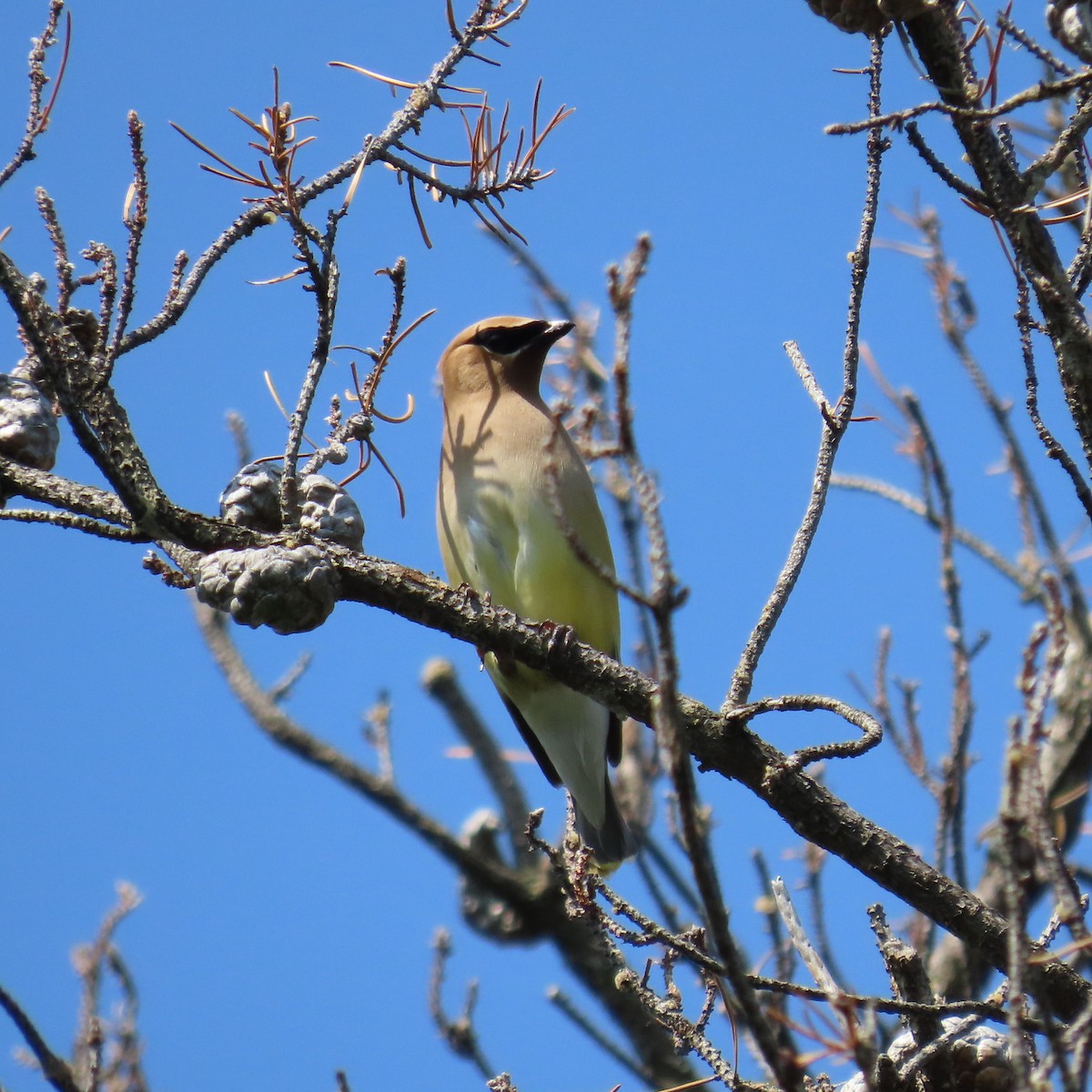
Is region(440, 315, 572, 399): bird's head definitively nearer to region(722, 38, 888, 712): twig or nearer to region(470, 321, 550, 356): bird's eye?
region(470, 321, 550, 356): bird's eye

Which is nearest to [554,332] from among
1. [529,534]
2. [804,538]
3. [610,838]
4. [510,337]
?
[510,337]

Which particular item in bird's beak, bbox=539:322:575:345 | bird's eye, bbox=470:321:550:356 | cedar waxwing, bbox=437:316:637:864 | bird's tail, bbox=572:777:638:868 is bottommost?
bird's tail, bbox=572:777:638:868

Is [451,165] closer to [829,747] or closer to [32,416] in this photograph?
[32,416]

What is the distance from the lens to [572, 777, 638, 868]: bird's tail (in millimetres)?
5105

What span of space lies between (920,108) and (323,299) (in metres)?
1.10

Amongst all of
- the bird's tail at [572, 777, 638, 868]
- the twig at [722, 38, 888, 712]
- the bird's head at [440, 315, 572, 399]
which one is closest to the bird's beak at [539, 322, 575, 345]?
the bird's head at [440, 315, 572, 399]

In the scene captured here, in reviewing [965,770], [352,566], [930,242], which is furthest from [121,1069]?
[930,242]

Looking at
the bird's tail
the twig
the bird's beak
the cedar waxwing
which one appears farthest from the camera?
the bird's beak

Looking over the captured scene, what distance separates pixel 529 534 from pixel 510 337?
101cm

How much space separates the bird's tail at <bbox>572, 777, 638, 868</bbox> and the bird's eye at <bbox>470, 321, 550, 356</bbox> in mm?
1679

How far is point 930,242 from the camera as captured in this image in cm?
552

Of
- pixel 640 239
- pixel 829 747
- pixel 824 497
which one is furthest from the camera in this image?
pixel 824 497

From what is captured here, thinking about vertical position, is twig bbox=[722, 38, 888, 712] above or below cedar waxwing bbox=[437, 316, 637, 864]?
below

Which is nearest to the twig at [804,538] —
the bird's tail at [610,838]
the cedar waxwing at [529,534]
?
the cedar waxwing at [529,534]
